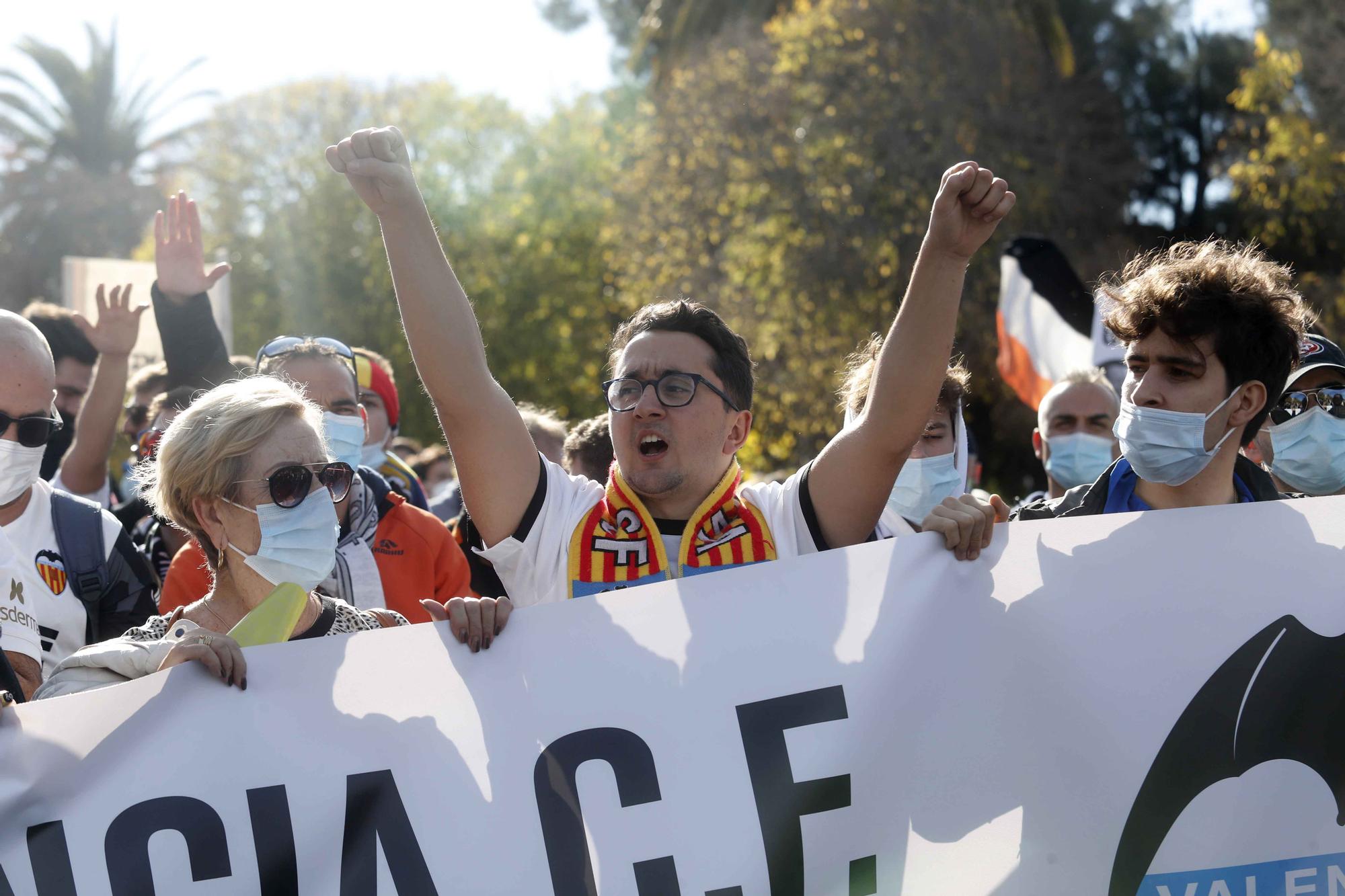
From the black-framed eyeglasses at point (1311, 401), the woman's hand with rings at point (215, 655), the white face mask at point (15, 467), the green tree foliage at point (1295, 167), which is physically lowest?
the woman's hand with rings at point (215, 655)

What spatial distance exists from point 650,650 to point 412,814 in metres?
0.57

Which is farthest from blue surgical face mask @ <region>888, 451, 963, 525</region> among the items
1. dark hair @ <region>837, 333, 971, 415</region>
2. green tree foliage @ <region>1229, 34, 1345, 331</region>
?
green tree foliage @ <region>1229, 34, 1345, 331</region>

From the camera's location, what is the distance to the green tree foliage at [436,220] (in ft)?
96.7

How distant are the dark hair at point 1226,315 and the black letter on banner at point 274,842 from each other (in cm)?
211

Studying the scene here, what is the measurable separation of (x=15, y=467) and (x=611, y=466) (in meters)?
1.50

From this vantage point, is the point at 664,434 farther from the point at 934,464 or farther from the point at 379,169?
the point at 934,464

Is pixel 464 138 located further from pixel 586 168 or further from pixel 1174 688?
pixel 1174 688

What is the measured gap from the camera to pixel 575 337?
29.3m

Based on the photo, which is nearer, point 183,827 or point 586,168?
point 183,827

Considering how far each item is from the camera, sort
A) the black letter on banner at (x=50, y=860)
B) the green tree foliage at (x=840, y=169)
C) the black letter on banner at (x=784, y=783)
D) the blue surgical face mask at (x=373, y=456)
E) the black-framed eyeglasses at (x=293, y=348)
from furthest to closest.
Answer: the green tree foliage at (x=840, y=169) → the blue surgical face mask at (x=373, y=456) → the black-framed eyeglasses at (x=293, y=348) → the black letter on banner at (x=784, y=783) → the black letter on banner at (x=50, y=860)

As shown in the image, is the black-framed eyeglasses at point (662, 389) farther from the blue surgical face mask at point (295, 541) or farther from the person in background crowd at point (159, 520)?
the person in background crowd at point (159, 520)

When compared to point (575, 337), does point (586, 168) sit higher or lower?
higher

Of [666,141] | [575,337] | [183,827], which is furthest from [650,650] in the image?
[575,337]

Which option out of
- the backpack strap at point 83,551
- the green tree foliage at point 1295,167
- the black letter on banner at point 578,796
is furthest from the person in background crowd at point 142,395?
the green tree foliage at point 1295,167
